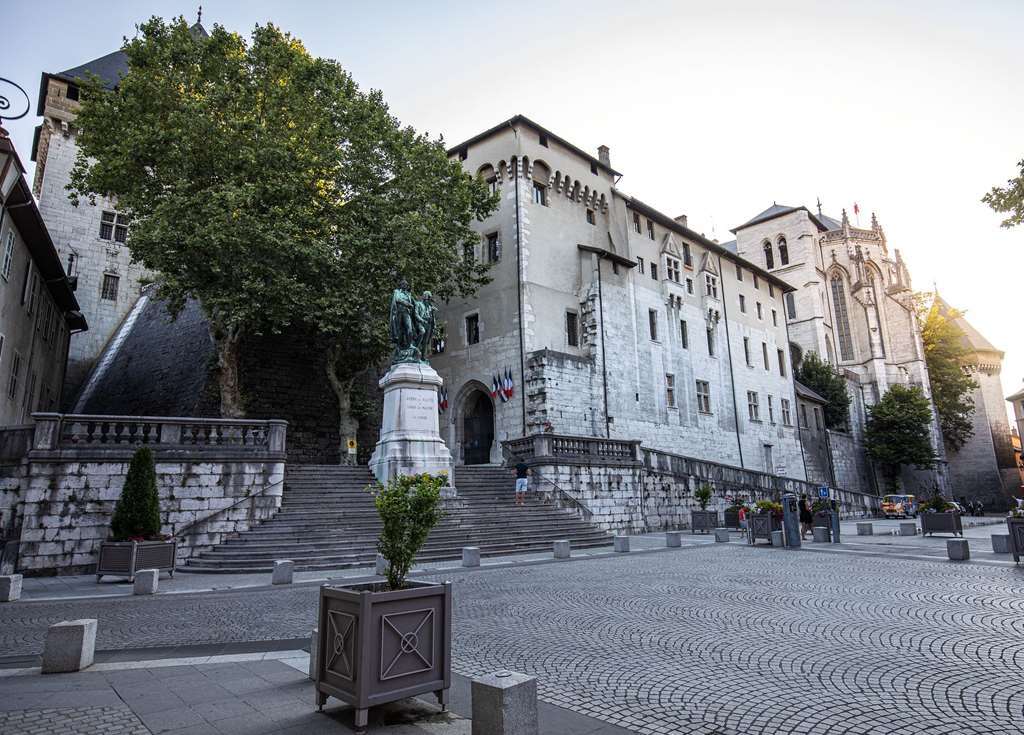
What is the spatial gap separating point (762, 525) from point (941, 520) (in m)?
6.43

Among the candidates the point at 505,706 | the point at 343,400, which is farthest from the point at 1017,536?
the point at 343,400

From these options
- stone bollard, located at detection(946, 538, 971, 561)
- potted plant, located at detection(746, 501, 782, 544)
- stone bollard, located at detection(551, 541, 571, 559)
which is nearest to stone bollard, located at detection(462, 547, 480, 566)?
stone bollard, located at detection(551, 541, 571, 559)

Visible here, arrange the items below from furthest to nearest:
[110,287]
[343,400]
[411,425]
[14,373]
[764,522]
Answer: [110,287] → [343,400] → [14,373] → [411,425] → [764,522]

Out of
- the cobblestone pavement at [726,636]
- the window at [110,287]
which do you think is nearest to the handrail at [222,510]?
the cobblestone pavement at [726,636]

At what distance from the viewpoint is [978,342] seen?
7106 centimetres

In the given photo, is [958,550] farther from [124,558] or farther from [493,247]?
[493,247]

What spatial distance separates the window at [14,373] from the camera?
840 inches

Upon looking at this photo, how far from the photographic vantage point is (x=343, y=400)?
2566cm

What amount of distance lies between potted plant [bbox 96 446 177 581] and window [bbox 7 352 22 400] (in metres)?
12.1

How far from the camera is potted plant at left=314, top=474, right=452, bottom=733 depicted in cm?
411

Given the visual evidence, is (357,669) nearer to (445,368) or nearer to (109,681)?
(109,681)

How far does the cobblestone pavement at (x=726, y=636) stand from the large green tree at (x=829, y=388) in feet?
140

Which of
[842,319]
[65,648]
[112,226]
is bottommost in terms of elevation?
[65,648]

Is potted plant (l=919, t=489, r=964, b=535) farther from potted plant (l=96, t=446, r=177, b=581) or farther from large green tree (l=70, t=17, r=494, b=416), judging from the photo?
potted plant (l=96, t=446, r=177, b=581)
